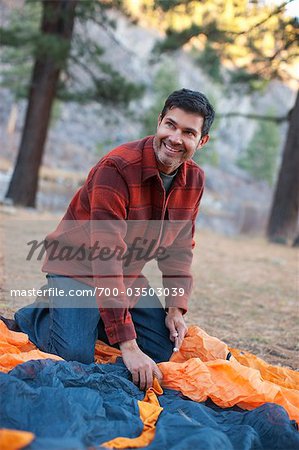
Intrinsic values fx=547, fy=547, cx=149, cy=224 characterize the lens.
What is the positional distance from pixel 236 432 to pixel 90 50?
11071 mm

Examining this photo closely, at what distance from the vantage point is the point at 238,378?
2.77 meters

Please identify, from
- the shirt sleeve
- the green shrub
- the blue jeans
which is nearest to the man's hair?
the shirt sleeve

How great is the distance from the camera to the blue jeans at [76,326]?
2.93 meters

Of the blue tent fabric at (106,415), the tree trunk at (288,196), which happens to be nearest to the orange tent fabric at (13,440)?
the blue tent fabric at (106,415)

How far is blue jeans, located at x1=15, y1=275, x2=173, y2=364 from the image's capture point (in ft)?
Result: 9.62

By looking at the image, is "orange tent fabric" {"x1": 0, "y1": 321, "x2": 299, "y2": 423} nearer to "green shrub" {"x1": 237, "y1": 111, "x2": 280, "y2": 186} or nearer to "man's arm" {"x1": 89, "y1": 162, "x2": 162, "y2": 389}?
"man's arm" {"x1": 89, "y1": 162, "x2": 162, "y2": 389}

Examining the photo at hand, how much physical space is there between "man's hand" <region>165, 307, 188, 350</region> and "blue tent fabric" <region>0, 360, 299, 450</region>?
0.53m

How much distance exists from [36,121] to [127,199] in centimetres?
981

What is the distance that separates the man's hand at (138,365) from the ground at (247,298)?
1.34 m

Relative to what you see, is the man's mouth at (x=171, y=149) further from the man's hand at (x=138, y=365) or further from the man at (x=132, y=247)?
the man's hand at (x=138, y=365)

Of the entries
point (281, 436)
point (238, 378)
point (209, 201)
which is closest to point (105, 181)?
point (238, 378)

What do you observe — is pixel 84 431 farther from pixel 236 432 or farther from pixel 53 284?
pixel 53 284

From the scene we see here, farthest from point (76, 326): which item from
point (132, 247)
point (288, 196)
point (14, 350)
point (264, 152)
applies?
point (264, 152)

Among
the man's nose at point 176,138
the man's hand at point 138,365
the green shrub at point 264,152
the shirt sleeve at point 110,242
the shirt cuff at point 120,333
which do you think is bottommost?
the man's hand at point 138,365
